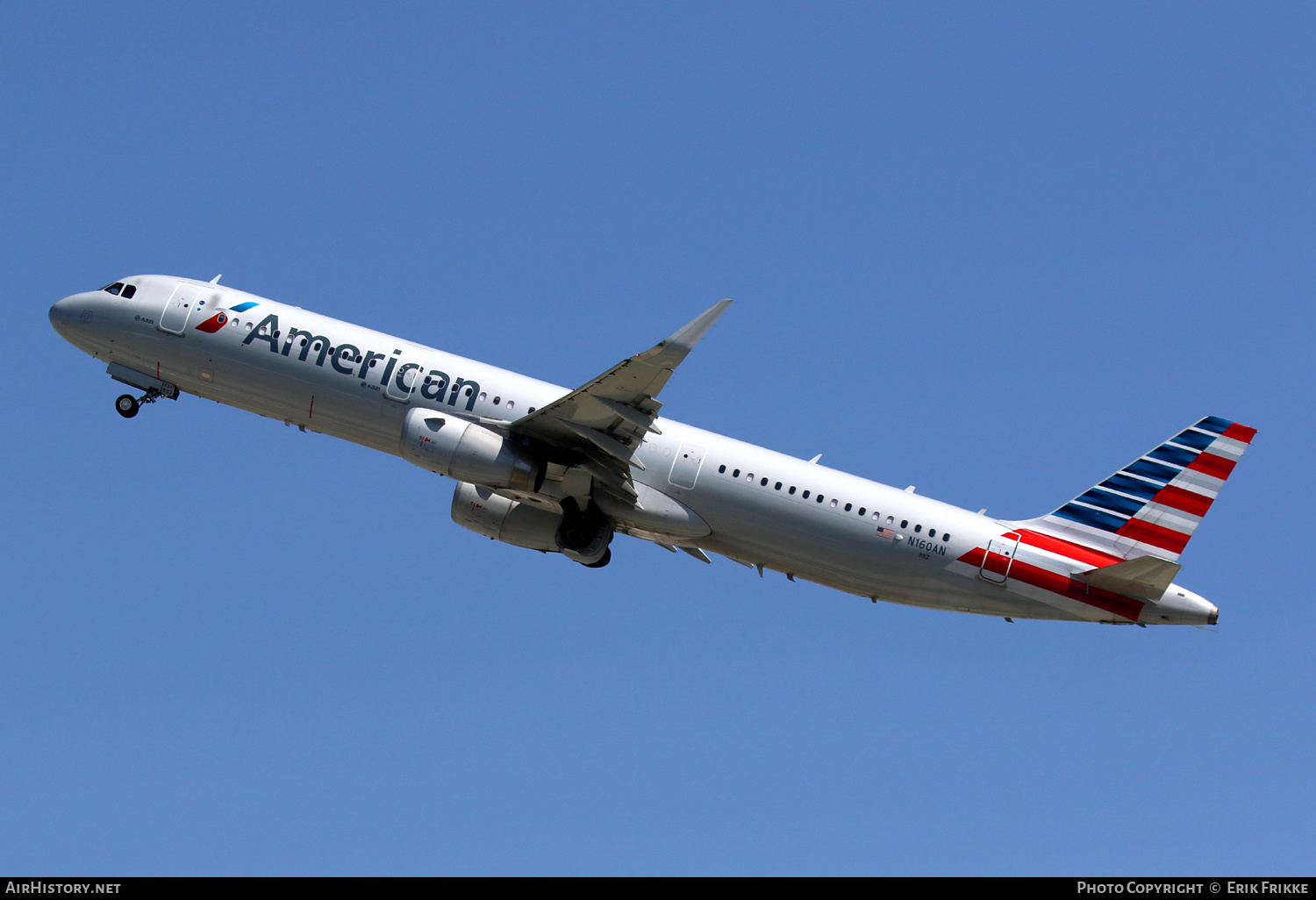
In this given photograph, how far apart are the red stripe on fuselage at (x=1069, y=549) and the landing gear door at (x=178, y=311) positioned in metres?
23.8

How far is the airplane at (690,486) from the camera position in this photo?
3262cm

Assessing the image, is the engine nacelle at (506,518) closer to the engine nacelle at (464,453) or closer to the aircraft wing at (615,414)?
the engine nacelle at (464,453)

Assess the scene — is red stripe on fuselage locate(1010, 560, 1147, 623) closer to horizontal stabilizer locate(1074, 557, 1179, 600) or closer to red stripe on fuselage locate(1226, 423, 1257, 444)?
horizontal stabilizer locate(1074, 557, 1179, 600)

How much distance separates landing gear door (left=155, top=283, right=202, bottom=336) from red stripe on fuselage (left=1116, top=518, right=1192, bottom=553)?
26.3 meters

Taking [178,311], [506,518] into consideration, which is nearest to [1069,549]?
[506,518]

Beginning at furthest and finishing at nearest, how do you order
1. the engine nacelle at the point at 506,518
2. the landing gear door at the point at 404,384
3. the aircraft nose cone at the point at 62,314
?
the aircraft nose cone at the point at 62,314 → the engine nacelle at the point at 506,518 → the landing gear door at the point at 404,384

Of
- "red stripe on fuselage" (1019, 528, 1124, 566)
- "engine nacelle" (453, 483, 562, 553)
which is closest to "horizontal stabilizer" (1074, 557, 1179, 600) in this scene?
"red stripe on fuselage" (1019, 528, 1124, 566)

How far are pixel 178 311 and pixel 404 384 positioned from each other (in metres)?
Result: 7.26

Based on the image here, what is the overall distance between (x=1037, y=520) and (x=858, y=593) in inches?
211

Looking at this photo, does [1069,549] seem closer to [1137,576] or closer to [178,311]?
[1137,576]

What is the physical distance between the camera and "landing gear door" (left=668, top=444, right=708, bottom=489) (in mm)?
33719

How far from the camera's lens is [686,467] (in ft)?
111

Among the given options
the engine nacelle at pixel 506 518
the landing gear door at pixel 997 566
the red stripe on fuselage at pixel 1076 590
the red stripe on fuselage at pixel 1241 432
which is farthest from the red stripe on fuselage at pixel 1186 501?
the engine nacelle at pixel 506 518
